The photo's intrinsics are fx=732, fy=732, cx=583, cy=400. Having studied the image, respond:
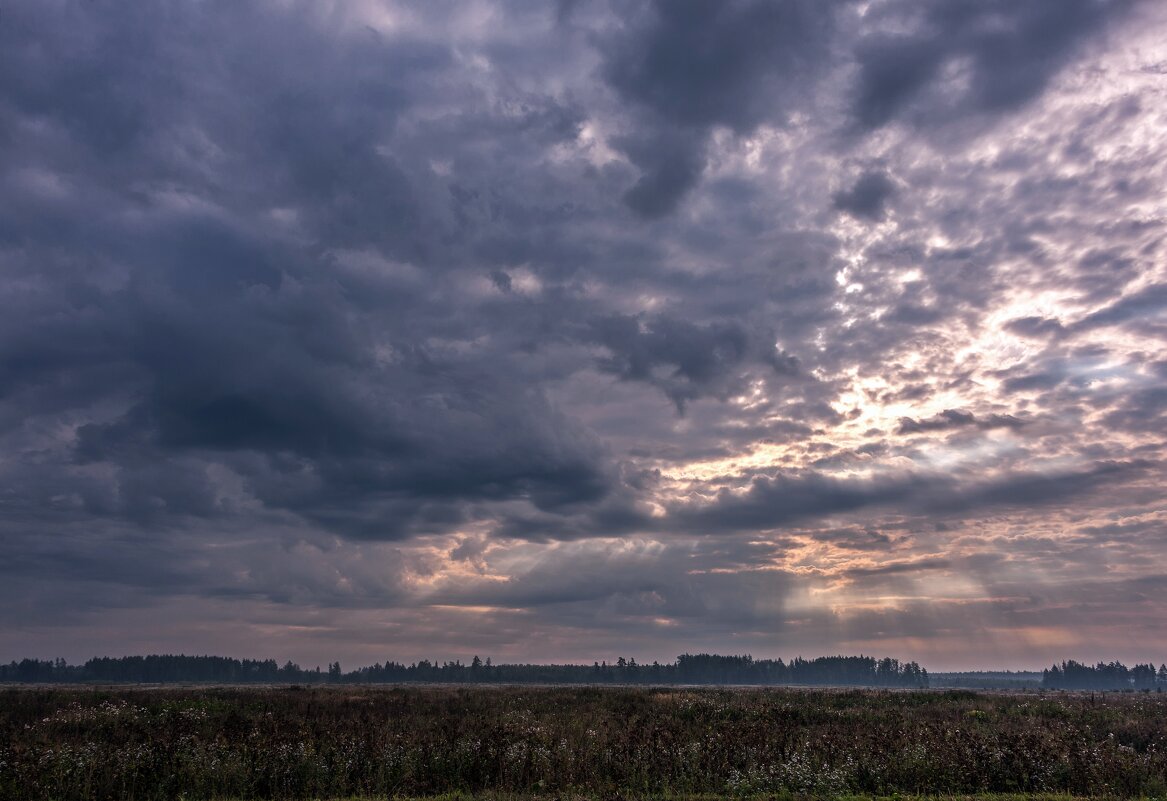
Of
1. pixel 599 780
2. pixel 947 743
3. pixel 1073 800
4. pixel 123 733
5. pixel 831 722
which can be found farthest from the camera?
pixel 831 722

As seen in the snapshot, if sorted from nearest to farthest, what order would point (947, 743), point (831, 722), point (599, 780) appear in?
1. point (599, 780)
2. point (947, 743)
3. point (831, 722)

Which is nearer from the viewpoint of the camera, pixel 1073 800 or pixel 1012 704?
pixel 1073 800

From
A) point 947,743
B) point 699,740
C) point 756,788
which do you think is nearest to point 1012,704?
point 947,743

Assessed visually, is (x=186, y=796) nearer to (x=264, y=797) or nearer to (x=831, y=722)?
(x=264, y=797)

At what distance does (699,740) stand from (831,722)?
1230 cm

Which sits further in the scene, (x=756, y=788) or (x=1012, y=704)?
(x=1012, y=704)

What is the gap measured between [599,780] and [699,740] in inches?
242

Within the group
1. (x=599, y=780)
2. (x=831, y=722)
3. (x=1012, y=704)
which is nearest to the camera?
(x=599, y=780)

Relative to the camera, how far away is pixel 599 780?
63.4ft

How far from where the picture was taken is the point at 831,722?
110 ft

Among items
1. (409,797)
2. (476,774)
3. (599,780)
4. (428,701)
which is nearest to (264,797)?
(409,797)

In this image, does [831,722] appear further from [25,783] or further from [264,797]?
[25,783]

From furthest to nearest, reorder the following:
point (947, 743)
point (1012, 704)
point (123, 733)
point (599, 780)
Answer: point (1012, 704) < point (123, 733) < point (947, 743) < point (599, 780)

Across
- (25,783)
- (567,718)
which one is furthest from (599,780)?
(567,718)
